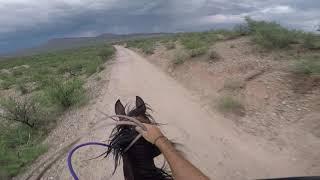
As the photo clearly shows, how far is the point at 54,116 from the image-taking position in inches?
575

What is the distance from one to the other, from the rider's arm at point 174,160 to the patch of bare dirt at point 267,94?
6.02 m

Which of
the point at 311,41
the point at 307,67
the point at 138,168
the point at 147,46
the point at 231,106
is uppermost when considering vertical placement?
the point at 138,168

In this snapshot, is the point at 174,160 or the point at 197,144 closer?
the point at 174,160

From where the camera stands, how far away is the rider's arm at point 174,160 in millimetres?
2055

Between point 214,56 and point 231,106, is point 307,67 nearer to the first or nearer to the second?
point 231,106

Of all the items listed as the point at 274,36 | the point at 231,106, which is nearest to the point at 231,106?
the point at 231,106

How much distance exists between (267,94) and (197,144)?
11.6 ft

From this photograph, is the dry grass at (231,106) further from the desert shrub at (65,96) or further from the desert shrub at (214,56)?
the desert shrub at (214,56)

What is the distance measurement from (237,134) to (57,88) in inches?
322

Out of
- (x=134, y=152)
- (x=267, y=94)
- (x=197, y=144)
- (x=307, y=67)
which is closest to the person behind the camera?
(x=134, y=152)

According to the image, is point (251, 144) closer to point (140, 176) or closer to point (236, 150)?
point (236, 150)

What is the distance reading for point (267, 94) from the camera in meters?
11.9

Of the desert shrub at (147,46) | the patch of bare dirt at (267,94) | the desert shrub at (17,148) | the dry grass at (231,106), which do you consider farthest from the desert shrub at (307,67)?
the desert shrub at (147,46)

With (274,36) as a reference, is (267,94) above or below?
below
